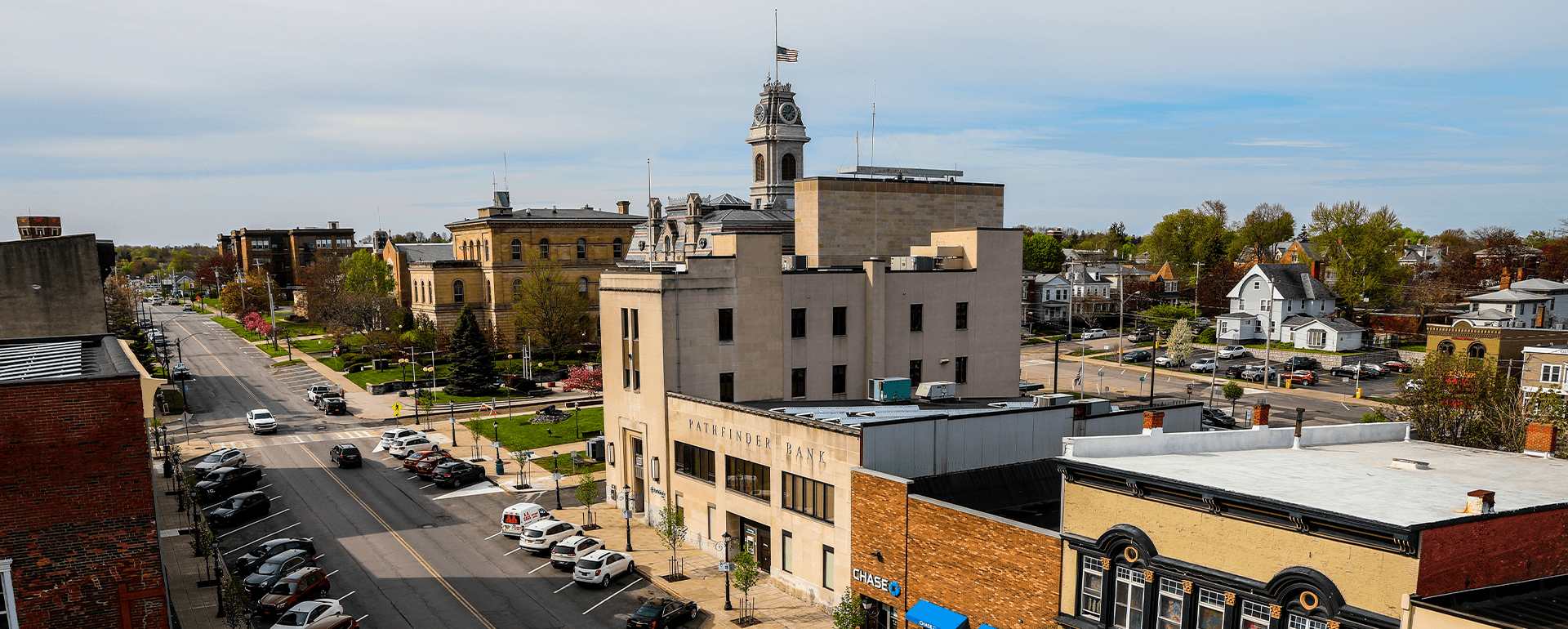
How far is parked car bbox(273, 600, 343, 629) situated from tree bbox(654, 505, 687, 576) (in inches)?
473

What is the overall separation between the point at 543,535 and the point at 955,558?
65.7ft

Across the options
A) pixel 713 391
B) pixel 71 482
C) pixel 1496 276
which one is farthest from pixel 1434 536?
pixel 1496 276

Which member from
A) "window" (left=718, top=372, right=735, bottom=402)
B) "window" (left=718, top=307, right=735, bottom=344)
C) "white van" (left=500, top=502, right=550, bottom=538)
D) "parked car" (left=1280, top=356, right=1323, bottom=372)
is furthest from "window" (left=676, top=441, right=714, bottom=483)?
"parked car" (left=1280, top=356, right=1323, bottom=372)

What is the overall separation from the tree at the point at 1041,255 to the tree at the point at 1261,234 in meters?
30.5

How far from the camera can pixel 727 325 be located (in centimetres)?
4044

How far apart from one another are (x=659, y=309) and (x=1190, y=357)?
80.3 m

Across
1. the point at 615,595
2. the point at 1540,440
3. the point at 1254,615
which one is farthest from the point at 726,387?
the point at 1540,440

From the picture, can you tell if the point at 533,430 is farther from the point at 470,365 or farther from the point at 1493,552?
the point at 1493,552

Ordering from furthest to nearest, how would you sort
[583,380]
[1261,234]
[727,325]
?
[1261,234], [583,380], [727,325]

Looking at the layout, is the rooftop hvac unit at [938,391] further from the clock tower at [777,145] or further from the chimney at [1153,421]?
the clock tower at [777,145]

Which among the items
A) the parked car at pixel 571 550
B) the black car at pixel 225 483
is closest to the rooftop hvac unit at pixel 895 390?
the parked car at pixel 571 550

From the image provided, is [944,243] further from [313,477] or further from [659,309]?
[313,477]

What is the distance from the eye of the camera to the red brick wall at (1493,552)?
15711 millimetres

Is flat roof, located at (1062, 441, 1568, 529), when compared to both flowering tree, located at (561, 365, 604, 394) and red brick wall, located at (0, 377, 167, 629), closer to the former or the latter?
red brick wall, located at (0, 377, 167, 629)
